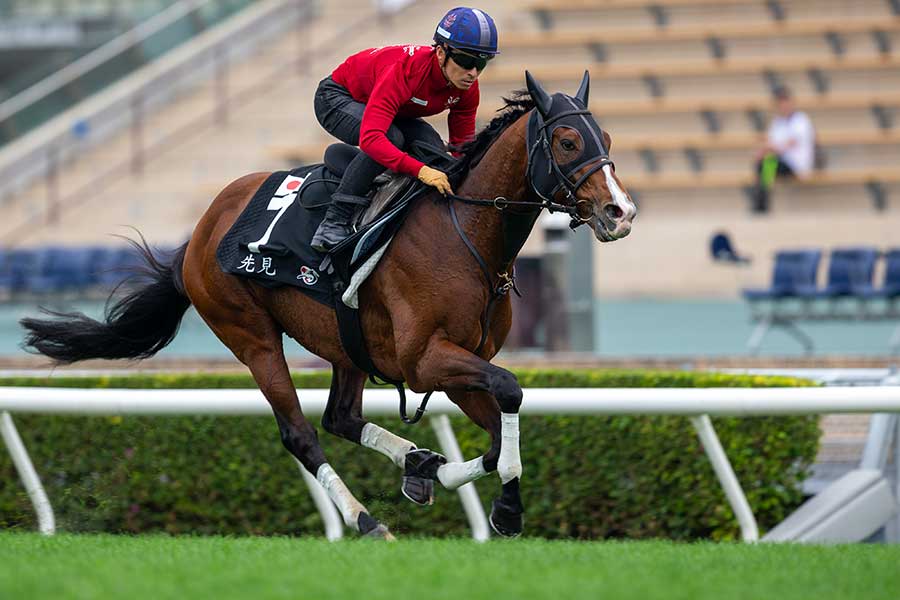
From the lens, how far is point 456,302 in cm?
507

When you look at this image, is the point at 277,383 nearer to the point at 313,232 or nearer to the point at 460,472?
the point at 313,232

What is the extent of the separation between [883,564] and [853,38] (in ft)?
53.9

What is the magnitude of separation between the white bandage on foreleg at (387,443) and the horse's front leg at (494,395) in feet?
1.30

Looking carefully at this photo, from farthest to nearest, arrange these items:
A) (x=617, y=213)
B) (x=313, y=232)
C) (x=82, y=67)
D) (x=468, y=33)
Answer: (x=82, y=67) → (x=313, y=232) → (x=468, y=33) → (x=617, y=213)

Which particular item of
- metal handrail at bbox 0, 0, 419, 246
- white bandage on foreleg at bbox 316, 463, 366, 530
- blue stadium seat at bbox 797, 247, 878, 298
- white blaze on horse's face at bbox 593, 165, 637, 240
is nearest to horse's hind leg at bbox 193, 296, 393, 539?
white bandage on foreleg at bbox 316, 463, 366, 530

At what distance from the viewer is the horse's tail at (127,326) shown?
21.1ft

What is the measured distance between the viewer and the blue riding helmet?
502 centimetres

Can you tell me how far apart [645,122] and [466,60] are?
14905mm

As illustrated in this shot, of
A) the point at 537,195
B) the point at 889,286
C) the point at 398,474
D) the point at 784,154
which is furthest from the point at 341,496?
the point at 784,154

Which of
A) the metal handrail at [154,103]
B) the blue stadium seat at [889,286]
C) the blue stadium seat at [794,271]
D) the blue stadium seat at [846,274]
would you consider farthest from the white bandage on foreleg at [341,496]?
the metal handrail at [154,103]

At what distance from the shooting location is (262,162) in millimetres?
20203

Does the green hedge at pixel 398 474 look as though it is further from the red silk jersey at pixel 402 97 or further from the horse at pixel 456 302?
the red silk jersey at pixel 402 97

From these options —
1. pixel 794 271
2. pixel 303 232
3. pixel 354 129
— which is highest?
pixel 354 129

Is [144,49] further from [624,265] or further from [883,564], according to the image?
[883,564]
